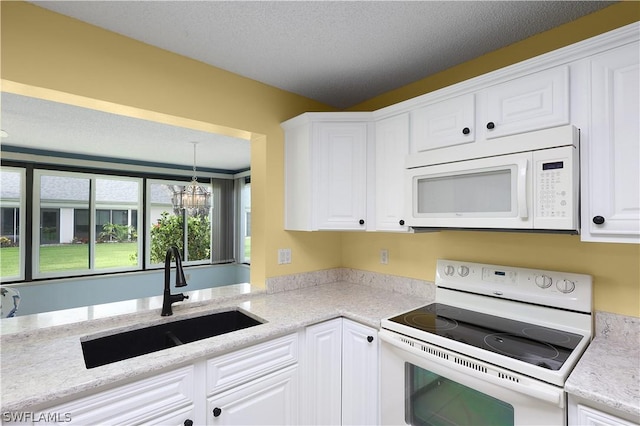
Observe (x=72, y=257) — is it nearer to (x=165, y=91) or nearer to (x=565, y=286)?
(x=165, y=91)

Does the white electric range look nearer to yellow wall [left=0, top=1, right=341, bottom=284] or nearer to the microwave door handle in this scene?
the microwave door handle

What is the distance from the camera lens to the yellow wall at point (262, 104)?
143 cm

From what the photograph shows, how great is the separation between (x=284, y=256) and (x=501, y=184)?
154 cm

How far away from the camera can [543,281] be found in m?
1.57

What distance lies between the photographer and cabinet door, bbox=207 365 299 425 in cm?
142

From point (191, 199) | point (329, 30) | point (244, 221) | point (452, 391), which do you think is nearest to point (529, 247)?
point (452, 391)

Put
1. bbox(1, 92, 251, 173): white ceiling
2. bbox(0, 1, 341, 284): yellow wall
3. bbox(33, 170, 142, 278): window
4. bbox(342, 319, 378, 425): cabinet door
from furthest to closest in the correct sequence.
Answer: bbox(33, 170, 142, 278): window
bbox(1, 92, 251, 173): white ceiling
bbox(342, 319, 378, 425): cabinet door
bbox(0, 1, 341, 284): yellow wall

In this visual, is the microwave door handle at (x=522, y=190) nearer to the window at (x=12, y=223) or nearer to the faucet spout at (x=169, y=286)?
the faucet spout at (x=169, y=286)

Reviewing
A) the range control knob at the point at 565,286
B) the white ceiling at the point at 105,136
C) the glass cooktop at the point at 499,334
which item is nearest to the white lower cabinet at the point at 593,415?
the glass cooktop at the point at 499,334

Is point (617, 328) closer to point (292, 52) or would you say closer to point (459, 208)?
point (459, 208)

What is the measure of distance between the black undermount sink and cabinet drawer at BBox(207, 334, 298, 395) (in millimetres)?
220

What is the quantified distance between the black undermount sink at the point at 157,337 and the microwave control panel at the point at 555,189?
1516mm

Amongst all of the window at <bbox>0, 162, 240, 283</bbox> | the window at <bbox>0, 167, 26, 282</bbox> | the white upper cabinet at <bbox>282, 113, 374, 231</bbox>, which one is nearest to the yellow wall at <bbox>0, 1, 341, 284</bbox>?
the white upper cabinet at <bbox>282, 113, 374, 231</bbox>

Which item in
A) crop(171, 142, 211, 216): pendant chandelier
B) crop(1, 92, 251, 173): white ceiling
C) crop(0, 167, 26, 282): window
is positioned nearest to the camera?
crop(1, 92, 251, 173): white ceiling
